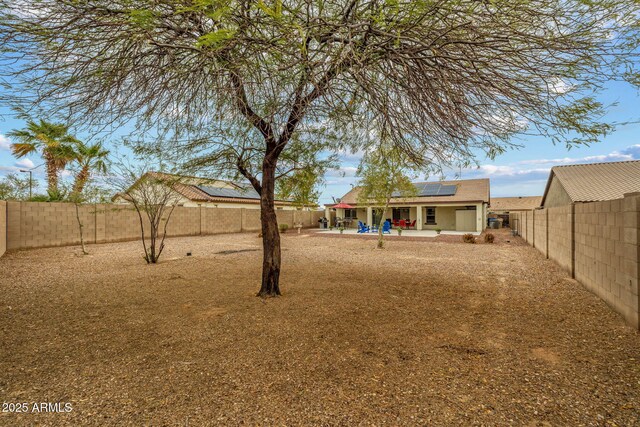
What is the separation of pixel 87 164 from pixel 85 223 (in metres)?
5.01

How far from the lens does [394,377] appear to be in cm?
288

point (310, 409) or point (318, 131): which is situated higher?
point (318, 131)

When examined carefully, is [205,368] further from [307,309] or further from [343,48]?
[343,48]

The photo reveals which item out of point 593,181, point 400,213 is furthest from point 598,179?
point 400,213

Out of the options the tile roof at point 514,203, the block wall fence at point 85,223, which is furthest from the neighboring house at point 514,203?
the block wall fence at point 85,223

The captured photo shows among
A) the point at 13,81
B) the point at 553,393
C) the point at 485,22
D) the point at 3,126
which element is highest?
the point at 485,22

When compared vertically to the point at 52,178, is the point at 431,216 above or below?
below

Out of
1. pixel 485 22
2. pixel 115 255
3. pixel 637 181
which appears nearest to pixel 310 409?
pixel 485 22

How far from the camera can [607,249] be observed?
17.3 ft

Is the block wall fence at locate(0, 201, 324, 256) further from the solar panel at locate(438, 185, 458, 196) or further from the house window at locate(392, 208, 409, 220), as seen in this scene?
the solar panel at locate(438, 185, 458, 196)

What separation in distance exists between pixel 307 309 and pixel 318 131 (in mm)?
3257

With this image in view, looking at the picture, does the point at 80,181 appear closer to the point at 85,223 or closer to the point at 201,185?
the point at 85,223

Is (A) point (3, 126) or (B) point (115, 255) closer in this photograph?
(A) point (3, 126)

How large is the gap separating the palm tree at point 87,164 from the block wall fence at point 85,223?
4.34 ft
